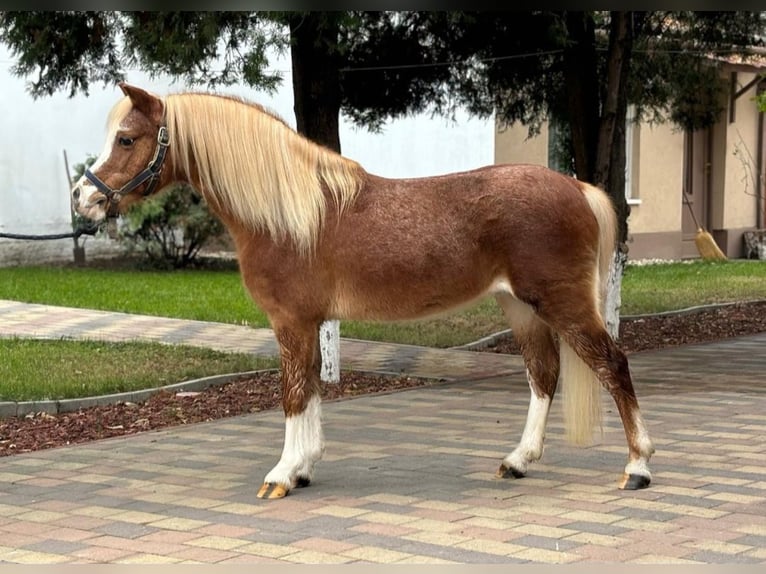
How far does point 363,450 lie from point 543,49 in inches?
226

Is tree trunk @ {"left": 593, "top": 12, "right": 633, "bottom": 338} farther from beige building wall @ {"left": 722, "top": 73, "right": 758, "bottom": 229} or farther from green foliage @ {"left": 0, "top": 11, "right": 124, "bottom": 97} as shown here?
beige building wall @ {"left": 722, "top": 73, "right": 758, "bottom": 229}

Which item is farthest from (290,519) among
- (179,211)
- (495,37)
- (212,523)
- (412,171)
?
(412,171)

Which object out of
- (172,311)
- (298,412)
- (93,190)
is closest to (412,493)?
(298,412)

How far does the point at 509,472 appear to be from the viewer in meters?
6.50

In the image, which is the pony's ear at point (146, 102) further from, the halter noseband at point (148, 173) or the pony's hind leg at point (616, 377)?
the pony's hind leg at point (616, 377)

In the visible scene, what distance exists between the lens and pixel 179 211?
18469 millimetres

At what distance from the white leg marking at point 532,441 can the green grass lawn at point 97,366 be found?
151 inches

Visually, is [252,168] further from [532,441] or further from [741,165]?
[741,165]

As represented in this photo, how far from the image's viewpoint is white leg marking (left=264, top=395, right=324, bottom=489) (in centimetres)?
618

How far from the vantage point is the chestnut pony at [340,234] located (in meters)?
6.21

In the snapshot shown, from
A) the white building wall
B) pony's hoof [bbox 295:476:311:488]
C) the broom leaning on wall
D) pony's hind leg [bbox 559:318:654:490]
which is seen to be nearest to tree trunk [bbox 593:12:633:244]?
pony's hind leg [bbox 559:318:654:490]

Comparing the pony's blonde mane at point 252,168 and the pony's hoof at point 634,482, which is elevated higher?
the pony's blonde mane at point 252,168

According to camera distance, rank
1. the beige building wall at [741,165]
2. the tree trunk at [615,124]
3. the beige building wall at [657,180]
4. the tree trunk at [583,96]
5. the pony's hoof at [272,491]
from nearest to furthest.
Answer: the pony's hoof at [272,491], the tree trunk at [615,124], the tree trunk at [583,96], the beige building wall at [657,180], the beige building wall at [741,165]

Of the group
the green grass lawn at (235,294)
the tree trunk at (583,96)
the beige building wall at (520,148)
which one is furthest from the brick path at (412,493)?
the beige building wall at (520,148)
